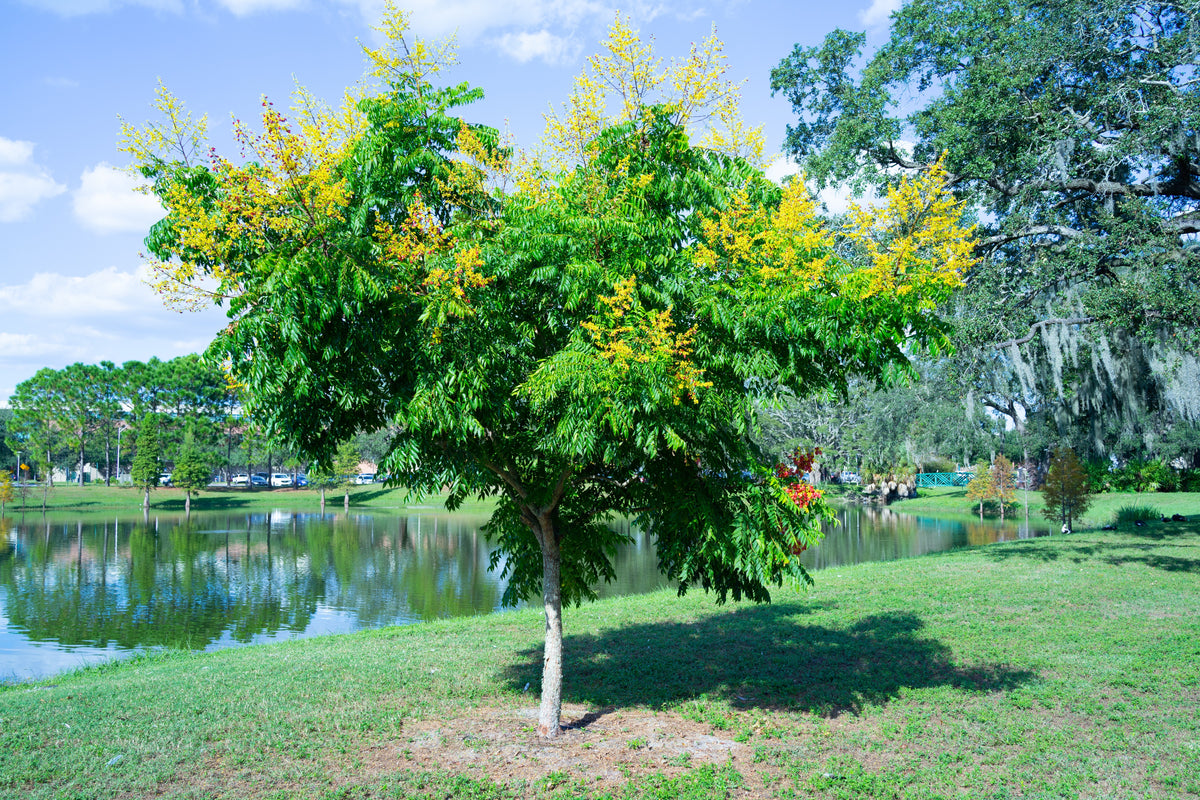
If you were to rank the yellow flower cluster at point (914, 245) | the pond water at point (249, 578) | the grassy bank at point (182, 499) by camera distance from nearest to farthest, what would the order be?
the yellow flower cluster at point (914, 245) < the pond water at point (249, 578) < the grassy bank at point (182, 499)

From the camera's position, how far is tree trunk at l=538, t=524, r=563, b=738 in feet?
25.0

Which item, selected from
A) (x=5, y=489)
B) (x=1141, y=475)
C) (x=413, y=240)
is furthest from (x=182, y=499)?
(x=1141, y=475)

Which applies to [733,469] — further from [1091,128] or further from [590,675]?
[1091,128]

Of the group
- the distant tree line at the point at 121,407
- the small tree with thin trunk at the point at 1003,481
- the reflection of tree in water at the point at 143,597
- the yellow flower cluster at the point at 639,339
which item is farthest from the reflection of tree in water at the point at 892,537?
the distant tree line at the point at 121,407

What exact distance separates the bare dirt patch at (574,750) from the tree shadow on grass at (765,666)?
98 centimetres

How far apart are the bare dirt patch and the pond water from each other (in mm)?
2399

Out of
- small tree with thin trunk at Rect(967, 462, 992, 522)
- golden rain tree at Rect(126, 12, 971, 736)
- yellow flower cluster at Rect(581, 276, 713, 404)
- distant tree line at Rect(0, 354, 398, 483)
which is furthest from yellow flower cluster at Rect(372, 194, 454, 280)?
distant tree line at Rect(0, 354, 398, 483)

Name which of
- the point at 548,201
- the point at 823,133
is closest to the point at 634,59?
the point at 548,201

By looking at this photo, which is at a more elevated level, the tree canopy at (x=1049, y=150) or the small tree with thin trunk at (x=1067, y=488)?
the tree canopy at (x=1049, y=150)

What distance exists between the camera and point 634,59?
7.36 meters

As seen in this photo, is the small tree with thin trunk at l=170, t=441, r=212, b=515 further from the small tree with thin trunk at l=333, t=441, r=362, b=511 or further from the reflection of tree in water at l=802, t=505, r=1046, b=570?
the reflection of tree in water at l=802, t=505, r=1046, b=570

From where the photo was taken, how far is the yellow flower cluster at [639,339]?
593cm

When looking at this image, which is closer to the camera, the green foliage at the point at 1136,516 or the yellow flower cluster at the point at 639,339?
the yellow flower cluster at the point at 639,339

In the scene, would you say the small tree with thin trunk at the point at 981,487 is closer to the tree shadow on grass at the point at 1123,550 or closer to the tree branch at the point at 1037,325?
the tree shadow on grass at the point at 1123,550
